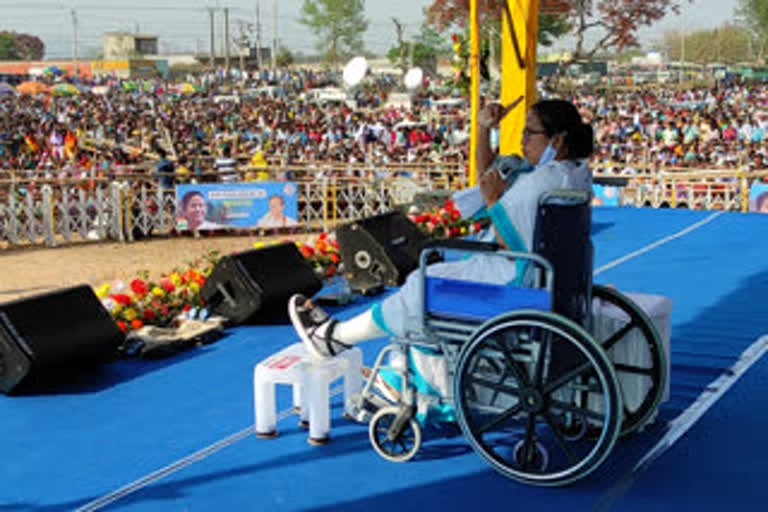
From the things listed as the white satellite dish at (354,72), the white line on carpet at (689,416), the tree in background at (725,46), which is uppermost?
the tree in background at (725,46)

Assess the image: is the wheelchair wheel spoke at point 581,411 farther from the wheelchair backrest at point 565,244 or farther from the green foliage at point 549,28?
the green foliage at point 549,28

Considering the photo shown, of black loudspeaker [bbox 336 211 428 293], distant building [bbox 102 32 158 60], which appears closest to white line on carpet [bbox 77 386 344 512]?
black loudspeaker [bbox 336 211 428 293]

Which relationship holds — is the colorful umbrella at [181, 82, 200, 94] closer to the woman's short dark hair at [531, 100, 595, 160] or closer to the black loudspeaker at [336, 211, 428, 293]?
the black loudspeaker at [336, 211, 428, 293]

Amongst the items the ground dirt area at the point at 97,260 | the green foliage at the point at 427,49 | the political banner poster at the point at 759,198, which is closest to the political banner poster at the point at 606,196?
the political banner poster at the point at 759,198

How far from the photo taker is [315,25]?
230ft

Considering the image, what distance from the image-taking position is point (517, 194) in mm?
3439

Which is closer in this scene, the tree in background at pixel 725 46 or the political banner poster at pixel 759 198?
the political banner poster at pixel 759 198

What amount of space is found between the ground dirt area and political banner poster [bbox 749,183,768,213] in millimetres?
6546

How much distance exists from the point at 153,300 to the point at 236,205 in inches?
364

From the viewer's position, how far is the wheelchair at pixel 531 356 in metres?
3.20

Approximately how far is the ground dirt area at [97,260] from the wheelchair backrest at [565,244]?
9.46 meters

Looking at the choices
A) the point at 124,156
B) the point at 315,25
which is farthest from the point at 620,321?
the point at 315,25

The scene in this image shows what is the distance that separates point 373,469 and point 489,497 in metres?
0.51

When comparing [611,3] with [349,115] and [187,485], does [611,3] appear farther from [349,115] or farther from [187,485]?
[187,485]
